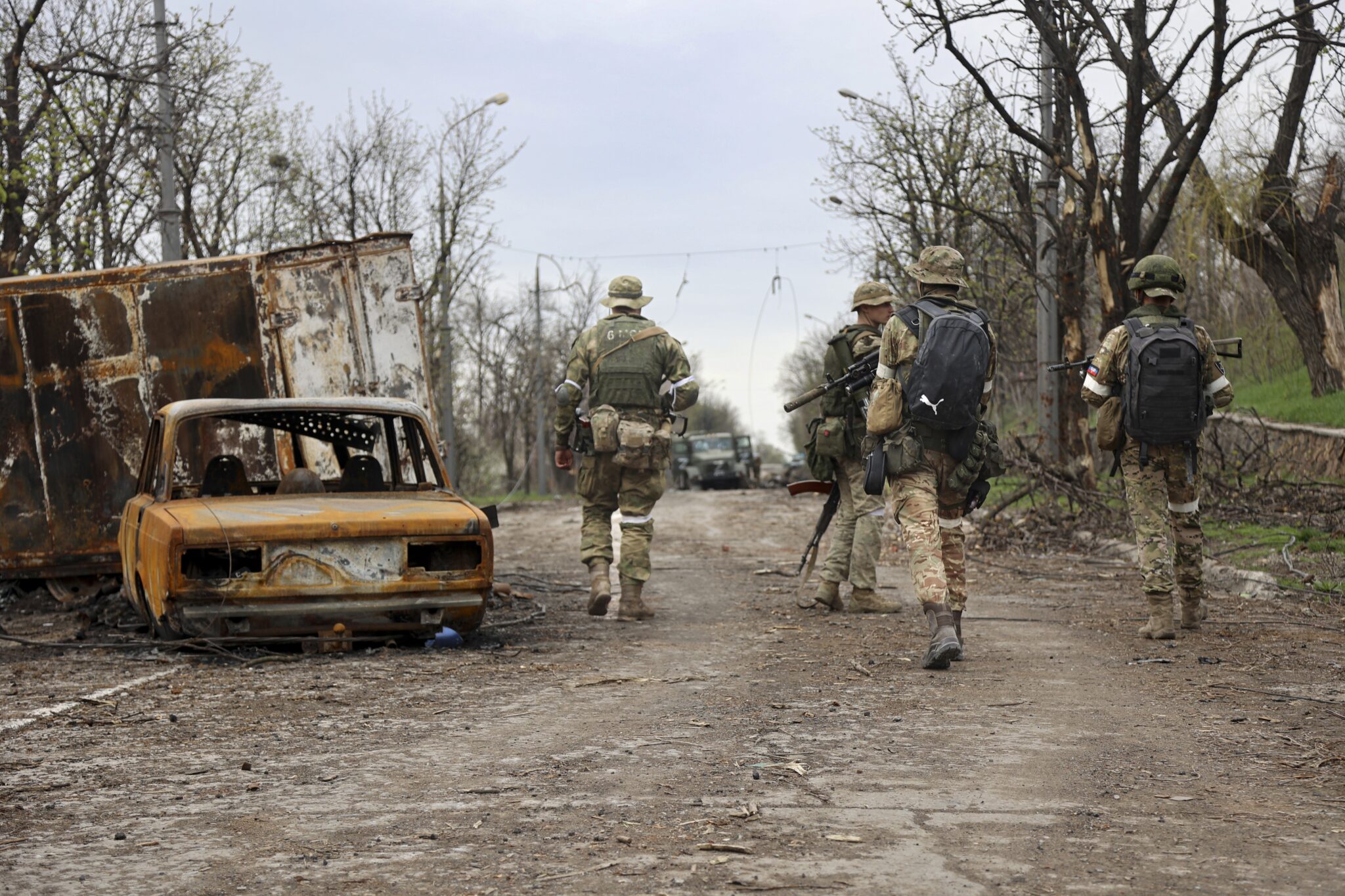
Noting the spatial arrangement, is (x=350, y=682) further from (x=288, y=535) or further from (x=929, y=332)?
(x=929, y=332)

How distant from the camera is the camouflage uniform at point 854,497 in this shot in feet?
30.5

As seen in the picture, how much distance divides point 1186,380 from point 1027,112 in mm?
11137

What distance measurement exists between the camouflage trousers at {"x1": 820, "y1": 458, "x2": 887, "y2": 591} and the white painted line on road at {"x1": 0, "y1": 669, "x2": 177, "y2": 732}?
416cm

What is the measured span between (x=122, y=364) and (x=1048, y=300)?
11243 millimetres

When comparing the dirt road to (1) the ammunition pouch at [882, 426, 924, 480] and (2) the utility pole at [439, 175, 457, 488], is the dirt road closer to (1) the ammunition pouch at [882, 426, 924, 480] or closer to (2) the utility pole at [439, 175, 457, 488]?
(1) the ammunition pouch at [882, 426, 924, 480]

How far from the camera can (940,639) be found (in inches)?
269

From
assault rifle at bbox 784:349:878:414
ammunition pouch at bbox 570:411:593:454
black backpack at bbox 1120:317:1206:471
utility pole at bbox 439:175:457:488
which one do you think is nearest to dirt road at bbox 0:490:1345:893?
black backpack at bbox 1120:317:1206:471

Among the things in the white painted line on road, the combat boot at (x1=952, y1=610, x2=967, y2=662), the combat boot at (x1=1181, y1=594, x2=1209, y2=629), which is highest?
the white painted line on road

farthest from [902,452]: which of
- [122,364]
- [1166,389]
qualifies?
[122,364]

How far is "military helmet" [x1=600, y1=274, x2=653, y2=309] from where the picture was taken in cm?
977

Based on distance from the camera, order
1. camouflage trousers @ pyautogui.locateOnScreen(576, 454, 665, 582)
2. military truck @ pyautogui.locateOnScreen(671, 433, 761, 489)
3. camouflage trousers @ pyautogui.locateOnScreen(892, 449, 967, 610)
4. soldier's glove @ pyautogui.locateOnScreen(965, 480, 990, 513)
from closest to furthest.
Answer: camouflage trousers @ pyautogui.locateOnScreen(892, 449, 967, 610) → soldier's glove @ pyautogui.locateOnScreen(965, 480, 990, 513) → camouflage trousers @ pyautogui.locateOnScreen(576, 454, 665, 582) → military truck @ pyautogui.locateOnScreen(671, 433, 761, 489)

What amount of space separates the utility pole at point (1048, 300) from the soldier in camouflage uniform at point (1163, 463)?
27.6 feet

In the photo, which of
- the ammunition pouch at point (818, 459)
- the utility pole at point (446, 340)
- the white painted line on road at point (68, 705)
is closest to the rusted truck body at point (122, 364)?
the ammunition pouch at point (818, 459)

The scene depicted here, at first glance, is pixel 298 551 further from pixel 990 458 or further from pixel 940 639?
pixel 990 458
